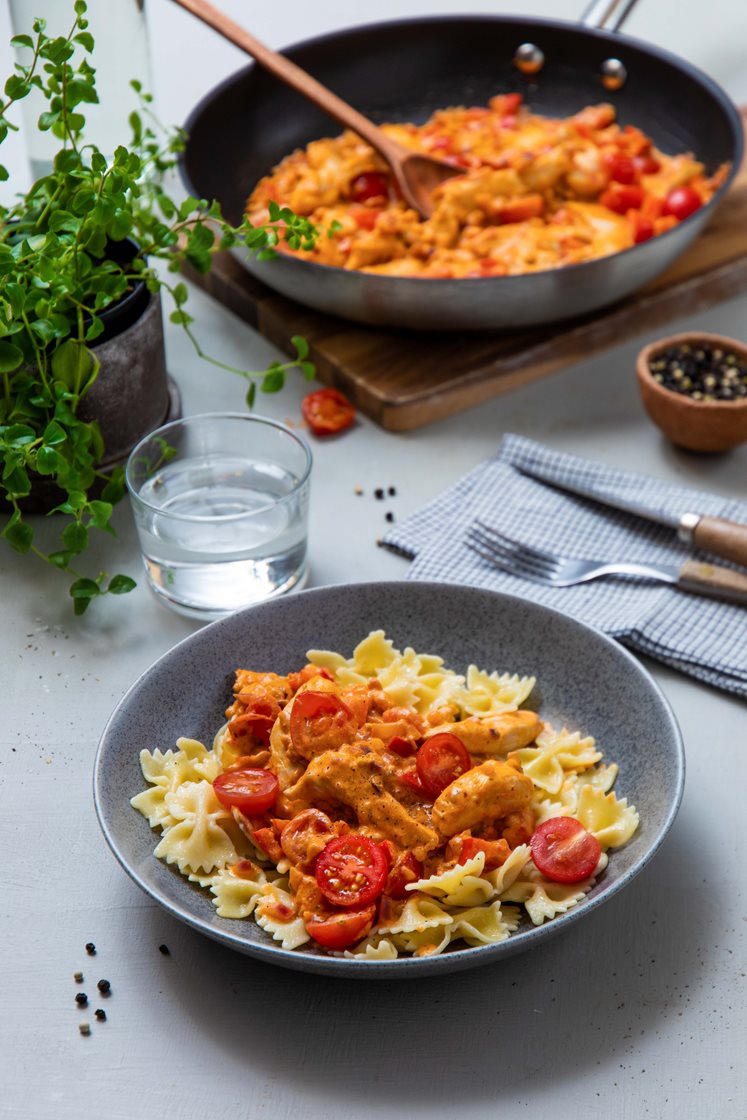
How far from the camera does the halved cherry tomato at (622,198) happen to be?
4418 millimetres

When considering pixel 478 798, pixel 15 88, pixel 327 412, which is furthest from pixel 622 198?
pixel 478 798

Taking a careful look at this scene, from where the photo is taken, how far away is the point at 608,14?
489cm

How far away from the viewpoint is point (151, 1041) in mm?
2402


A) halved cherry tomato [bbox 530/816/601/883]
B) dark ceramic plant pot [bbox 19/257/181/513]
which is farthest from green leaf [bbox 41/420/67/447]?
halved cherry tomato [bbox 530/816/601/883]

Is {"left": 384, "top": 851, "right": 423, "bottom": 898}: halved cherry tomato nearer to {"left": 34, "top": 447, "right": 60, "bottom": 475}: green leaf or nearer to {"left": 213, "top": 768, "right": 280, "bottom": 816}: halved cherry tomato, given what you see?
{"left": 213, "top": 768, "right": 280, "bottom": 816}: halved cherry tomato

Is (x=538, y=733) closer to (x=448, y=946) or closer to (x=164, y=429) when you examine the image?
(x=448, y=946)

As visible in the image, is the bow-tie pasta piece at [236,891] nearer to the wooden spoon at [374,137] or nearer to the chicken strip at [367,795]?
the chicken strip at [367,795]

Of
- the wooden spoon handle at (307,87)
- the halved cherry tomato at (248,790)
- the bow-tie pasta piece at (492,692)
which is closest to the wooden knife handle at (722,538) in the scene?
the bow-tie pasta piece at (492,692)

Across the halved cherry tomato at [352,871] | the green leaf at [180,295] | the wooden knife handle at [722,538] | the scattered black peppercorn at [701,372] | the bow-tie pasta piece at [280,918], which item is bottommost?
the bow-tie pasta piece at [280,918]

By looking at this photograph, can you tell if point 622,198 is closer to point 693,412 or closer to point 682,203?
point 682,203

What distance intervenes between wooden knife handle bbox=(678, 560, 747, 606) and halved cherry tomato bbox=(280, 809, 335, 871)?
1.20m

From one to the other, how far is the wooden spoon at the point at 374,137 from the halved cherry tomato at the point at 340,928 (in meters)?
2.63

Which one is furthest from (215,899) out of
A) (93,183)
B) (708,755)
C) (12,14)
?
(12,14)

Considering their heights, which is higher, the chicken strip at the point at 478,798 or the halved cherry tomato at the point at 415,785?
the chicken strip at the point at 478,798
